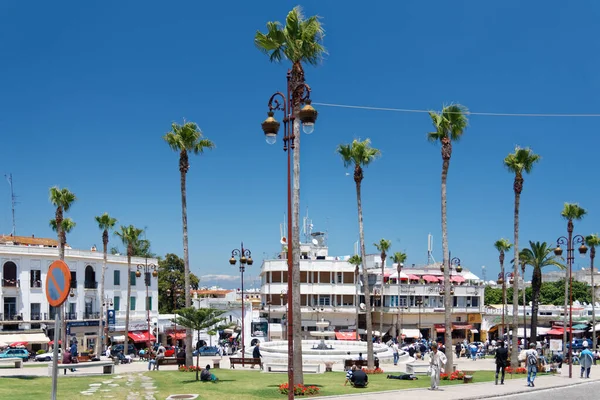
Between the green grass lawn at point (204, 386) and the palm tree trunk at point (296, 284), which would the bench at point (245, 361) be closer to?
the green grass lawn at point (204, 386)

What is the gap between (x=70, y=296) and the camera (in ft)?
195

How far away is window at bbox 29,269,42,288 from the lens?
5700cm

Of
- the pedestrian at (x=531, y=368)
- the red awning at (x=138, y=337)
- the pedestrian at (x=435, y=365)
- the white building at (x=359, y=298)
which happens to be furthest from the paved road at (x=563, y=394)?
the red awning at (x=138, y=337)

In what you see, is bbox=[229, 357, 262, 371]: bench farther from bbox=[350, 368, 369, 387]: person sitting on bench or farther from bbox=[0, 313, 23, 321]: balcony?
bbox=[0, 313, 23, 321]: balcony

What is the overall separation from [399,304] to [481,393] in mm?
54180

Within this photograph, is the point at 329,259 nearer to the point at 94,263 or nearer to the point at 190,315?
the point at 94,263

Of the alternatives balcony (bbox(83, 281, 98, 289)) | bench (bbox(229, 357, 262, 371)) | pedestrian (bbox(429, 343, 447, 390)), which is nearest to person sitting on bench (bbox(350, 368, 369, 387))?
pedestrian (bbox(429, 343, 447, 390))

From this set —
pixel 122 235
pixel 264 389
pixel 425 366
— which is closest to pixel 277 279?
pixel 122 235

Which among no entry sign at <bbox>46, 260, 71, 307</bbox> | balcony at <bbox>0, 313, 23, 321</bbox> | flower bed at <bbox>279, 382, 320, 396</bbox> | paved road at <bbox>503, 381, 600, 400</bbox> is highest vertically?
no entry sign at <bbox>46, 260, 71, 307</bbox>

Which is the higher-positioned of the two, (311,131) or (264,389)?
(311,131)

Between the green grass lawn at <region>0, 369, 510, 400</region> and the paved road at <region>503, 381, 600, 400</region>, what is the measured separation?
3558 millimetres

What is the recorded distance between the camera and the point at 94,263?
63.8 m

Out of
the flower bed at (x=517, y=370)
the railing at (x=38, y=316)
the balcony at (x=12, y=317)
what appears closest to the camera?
the flower bed at (x=517, y=370)

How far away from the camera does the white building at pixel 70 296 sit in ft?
180
